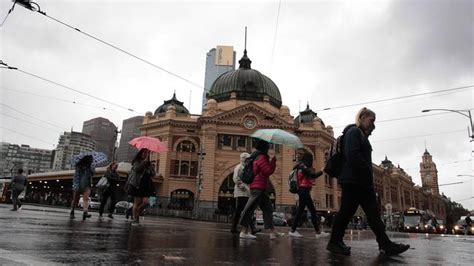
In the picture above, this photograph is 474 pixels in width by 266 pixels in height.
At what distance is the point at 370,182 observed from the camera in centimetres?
A: 524

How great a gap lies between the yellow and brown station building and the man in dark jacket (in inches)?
1441

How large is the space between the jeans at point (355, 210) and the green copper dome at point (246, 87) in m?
44.7

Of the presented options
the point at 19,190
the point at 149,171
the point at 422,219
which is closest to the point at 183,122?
the point at 422,219

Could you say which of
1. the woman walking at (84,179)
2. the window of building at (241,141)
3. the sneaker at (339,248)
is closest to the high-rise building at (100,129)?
the window of building at (241,141)

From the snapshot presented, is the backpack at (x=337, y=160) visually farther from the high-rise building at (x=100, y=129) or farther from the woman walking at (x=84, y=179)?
the high-rise building at (x=100, y=129)

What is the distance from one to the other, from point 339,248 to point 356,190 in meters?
0.85

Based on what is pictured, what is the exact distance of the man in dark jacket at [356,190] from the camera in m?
5.14

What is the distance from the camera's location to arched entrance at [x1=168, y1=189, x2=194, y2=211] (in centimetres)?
4559

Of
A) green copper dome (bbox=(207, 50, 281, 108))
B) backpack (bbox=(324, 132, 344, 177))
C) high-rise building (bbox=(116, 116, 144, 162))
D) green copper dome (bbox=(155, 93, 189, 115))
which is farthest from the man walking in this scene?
high-rise building (bbox=(116, 116, 144, 162))

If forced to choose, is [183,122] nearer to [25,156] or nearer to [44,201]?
[44,201]

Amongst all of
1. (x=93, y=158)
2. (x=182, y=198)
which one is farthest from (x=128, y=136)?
(x=93, y=158)

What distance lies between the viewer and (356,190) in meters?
5.25

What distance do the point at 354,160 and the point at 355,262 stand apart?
1376 mm

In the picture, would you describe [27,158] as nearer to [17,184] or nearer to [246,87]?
[246,87]
